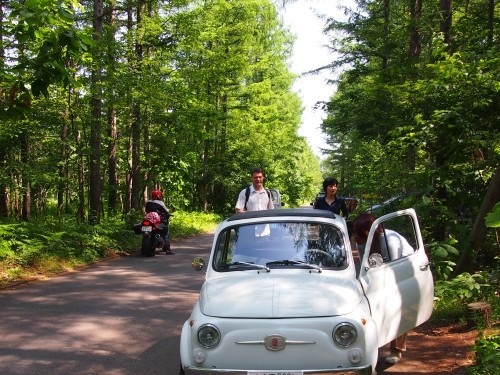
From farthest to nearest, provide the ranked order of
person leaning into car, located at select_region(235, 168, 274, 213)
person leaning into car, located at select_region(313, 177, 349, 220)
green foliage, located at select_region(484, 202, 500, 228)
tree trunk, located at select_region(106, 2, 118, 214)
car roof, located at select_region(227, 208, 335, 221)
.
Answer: tree trunk, located at select_region(106, 2, 118, 214) → person leaning into car, located at select_region(235, 168, 274, 213) → person leaning into car, located at select_region(313, 177, 349, 220) → car roof, located at select_region(227, 208, 335, 221) → green foliage, located at select_region(484, 202, 500, 228)

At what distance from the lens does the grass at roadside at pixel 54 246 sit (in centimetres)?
1067

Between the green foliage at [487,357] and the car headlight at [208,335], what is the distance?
7.28 feet

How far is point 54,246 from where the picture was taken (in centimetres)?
1229

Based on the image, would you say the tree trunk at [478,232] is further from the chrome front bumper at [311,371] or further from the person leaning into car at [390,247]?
the chrome front bumper at [311,371]

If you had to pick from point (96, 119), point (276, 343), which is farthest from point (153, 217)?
point (276, 343)

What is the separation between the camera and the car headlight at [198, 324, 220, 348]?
4.13 meters

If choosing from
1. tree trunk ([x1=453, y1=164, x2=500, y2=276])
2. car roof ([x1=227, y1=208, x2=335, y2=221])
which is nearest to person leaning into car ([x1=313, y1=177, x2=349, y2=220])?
tree trunk ([x1=453, y1=164, x2=500, y2=276])

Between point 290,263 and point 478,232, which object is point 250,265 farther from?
point 478,232

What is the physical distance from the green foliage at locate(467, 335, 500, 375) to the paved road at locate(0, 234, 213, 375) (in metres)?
2.98

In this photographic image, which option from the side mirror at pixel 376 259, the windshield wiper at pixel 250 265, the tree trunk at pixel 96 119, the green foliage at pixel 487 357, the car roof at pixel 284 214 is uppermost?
the tree trunk at pixel 96 119

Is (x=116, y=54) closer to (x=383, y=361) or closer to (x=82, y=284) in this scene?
(x=82, y=284)

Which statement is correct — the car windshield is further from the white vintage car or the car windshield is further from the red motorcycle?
the red motorcycle

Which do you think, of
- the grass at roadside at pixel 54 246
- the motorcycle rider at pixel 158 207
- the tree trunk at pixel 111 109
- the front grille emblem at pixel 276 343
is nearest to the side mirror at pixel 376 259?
the front grille emblem at pixel 276 343

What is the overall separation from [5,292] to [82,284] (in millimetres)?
1443
